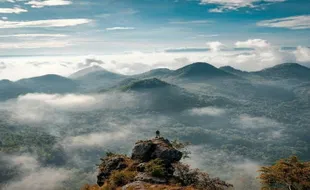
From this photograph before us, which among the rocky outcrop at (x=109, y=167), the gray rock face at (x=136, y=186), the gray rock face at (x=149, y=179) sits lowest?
the rocky outcrop at (x=109, y=167)

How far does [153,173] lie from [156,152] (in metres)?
14.9

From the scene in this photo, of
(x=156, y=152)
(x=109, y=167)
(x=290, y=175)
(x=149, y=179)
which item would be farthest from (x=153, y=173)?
(x=290, y=175)

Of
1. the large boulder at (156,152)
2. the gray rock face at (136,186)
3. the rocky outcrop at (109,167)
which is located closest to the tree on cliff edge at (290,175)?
the large boulder at (156,152)

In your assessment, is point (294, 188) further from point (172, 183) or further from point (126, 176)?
point (126, 176)

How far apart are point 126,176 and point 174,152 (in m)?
20.6

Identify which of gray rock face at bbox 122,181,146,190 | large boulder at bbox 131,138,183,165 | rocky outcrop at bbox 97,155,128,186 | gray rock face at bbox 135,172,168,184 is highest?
large boulder at bbox 131,138,183,165

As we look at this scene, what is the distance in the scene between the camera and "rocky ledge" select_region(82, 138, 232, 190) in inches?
3017

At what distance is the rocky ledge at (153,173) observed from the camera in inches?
3017

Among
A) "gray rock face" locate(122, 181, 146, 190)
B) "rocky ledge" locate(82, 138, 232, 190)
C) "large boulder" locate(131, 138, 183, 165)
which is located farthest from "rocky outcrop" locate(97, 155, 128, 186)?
"gray rock face" locate(122, 181, 146, 190)

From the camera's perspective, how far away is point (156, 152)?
3799 inches

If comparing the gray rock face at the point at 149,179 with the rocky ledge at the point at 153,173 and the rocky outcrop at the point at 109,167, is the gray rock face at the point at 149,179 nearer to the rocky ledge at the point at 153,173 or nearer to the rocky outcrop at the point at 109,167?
the rocky ledge at the point at 153,173

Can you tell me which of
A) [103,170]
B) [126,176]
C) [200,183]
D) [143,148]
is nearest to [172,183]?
[200,183]

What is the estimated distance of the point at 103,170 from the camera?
3932 inches

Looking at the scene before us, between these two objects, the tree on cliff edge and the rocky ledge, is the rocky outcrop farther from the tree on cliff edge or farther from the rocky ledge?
the tree on cliff edge
